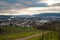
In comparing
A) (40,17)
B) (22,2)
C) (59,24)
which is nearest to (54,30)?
(59,24)

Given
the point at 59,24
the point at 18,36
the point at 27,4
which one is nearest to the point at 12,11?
the point at 27,4

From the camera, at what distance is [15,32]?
3.35 m

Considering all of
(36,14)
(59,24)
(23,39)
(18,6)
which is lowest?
(23,39)

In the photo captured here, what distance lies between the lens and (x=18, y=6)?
11.3 ft

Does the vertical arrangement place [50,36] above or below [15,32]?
below

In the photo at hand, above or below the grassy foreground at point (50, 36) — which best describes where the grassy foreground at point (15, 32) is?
above

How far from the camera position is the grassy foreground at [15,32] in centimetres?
331

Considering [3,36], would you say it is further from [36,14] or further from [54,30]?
[54,30]

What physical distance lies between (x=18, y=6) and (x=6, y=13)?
339 mm

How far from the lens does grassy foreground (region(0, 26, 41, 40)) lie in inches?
130

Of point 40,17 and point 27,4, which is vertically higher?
point 27,4

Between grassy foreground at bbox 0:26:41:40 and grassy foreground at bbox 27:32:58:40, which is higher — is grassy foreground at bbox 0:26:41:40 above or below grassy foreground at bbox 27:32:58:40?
above

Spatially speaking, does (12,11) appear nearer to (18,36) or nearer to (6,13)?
(6,13)

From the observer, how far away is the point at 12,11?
3.45 metres
